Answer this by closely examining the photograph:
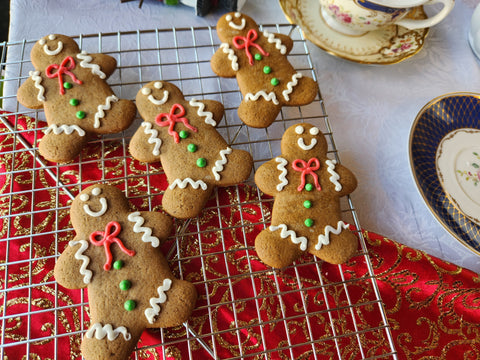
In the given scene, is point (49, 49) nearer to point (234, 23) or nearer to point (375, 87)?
point (234, 23)

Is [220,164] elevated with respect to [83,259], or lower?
elevated

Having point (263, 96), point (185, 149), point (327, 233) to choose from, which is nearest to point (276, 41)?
point (263, 96)

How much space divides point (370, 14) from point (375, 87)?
21 centimetres

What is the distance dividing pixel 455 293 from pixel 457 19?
86 centimetres

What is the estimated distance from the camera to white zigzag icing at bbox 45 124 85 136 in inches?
33.0

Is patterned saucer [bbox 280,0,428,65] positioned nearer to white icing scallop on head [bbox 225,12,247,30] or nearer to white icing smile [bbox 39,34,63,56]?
white icing scallop on head [bbox 225,12,247,30]

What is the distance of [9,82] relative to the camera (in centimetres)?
98

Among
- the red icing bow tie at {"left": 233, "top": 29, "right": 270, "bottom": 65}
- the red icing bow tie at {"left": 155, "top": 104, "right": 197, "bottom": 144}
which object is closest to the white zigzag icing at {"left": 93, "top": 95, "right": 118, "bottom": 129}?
the red icing bow tie at {"left": 155, "top": 104, "right": 197, "bottom": 144}

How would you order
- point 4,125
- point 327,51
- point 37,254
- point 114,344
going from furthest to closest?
point 327,51, point 4,125, point 37,254, point 114,344

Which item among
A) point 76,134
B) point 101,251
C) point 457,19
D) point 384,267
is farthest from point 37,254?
point 457,19

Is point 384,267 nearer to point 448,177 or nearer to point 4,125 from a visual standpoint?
point 448,177

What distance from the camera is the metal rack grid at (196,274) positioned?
2.47 ft

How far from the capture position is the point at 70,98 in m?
0.88

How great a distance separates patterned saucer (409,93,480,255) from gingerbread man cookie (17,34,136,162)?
702 millimetres
